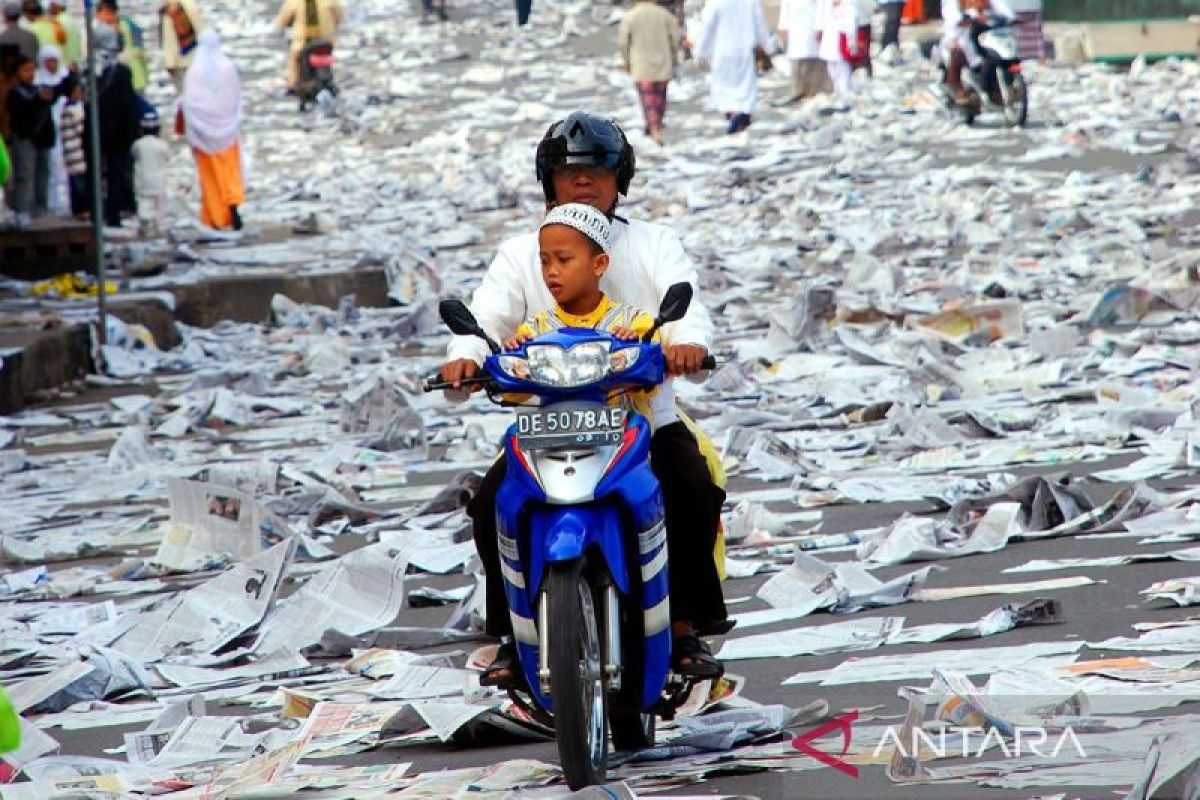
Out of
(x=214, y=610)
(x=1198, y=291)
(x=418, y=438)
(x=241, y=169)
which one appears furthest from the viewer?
(x=241, y=169)

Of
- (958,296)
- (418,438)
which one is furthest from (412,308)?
(418,438)

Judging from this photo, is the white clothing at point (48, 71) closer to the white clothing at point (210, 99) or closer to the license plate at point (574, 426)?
the white clothing at point (210, 99)

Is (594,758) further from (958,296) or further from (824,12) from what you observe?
(824,12)

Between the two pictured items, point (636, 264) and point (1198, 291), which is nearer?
point (636, 264)

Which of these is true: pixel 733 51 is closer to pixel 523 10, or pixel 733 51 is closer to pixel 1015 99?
pixel 1015 99

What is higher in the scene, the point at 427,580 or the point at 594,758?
A: the point at 594,758

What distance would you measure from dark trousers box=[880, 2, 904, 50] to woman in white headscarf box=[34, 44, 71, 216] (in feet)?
46.5

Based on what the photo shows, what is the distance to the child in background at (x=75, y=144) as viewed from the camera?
58.6 feet

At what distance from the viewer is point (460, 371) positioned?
4617 mm

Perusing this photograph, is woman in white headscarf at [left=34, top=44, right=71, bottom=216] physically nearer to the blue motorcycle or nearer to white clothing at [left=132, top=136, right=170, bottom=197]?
white clothing at [left=132, top=136, right=170, bottom=197]

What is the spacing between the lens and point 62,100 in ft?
65.2

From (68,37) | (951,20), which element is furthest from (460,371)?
(951,20)

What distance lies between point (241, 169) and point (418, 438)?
975cm

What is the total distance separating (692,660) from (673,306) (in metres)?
0.77
